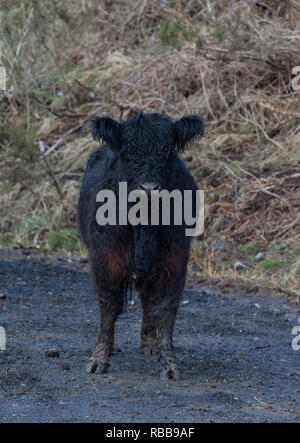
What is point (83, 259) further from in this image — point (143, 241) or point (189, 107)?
point (143, 241)

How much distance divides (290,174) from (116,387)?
699cm

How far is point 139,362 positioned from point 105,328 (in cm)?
47

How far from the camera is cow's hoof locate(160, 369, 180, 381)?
5.52 m

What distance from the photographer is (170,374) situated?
554 centimetres

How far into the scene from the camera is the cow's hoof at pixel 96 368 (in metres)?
5.66

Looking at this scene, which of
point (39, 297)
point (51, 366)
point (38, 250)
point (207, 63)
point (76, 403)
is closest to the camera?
point (76, 403)

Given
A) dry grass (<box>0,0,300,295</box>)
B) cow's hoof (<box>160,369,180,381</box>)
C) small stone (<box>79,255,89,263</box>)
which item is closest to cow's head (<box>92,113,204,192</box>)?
cow's hoof (<box>160,369,180,381</box>)

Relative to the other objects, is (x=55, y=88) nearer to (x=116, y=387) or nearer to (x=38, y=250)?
(x=38, y=250)

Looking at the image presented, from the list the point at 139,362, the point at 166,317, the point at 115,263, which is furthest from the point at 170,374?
the point at 115,263

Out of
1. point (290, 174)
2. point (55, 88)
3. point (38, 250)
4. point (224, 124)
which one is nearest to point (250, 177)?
point (290, 174)

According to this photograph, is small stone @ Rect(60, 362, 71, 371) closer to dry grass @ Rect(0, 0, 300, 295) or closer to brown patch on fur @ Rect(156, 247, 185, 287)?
brown patch on fur @ Rect(156, 247, 185, 287)

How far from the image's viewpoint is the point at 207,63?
13258 millimetres

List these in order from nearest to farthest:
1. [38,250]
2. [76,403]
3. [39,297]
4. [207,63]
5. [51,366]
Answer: [76,403], [51,366], [39,297], [38,250], [207,63]

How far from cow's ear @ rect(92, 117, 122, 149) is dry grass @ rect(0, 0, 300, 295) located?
4375mm
